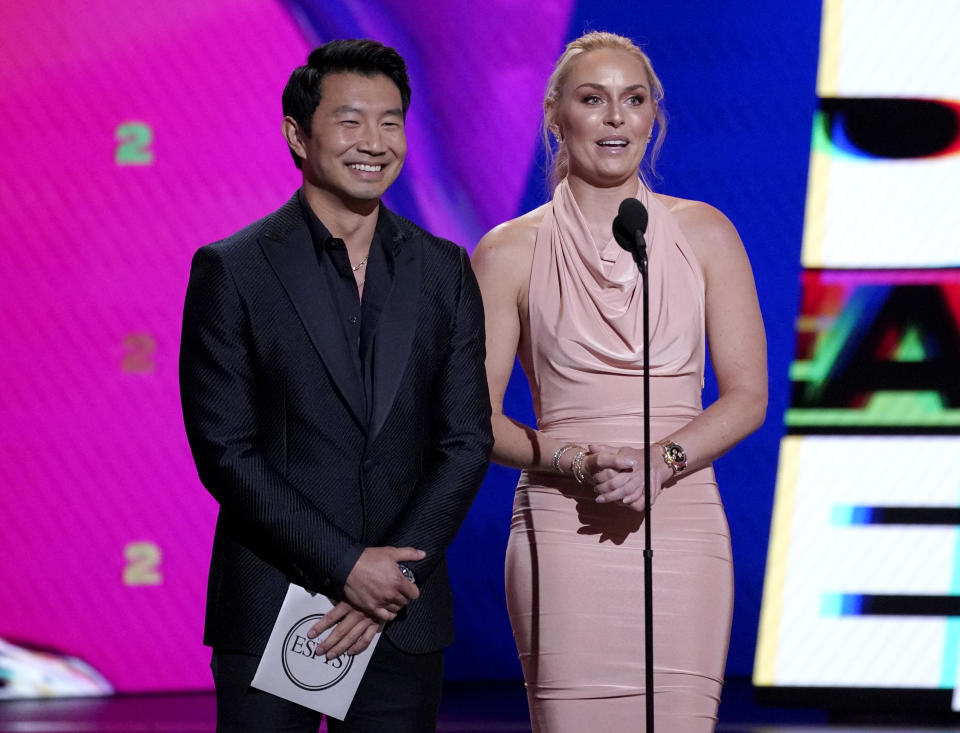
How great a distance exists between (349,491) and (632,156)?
995 mm

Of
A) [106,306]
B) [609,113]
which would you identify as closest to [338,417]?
[609,113]

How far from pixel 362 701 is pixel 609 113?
49.7 inches

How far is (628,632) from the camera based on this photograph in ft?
8.27

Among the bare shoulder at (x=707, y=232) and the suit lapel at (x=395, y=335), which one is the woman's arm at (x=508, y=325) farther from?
the suit lapel at (x=395, y=335)

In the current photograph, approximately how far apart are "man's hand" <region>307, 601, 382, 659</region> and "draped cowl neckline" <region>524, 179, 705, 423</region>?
30.7 inches

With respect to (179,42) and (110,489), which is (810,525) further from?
(179,42)

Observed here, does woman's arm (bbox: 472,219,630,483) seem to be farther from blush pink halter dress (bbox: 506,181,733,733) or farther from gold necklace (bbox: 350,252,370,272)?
gold necklace (bbox: 350,252,370,272)

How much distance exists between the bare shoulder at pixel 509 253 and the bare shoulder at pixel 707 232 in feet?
1.00

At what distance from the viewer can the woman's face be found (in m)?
2.58

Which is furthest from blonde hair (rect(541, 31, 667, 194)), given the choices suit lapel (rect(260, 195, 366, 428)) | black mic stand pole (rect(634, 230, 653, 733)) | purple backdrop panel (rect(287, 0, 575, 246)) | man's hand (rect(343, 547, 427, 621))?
purple backdrop panel (rect(287, 0, 575, 246))

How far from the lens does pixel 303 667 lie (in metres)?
1.95

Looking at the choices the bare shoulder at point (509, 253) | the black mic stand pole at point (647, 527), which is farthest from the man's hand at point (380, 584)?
the bare shoulder at point (509, 253)

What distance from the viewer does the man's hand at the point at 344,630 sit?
196 cm

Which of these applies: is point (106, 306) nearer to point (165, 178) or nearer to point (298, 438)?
point (165, 178)
